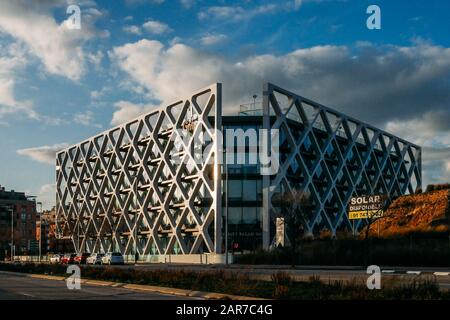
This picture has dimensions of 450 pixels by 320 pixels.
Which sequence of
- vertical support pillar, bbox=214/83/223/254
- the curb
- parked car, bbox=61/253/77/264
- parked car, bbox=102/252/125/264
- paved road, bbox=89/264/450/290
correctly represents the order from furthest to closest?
1. parked car, bbox=61/253/77/264
2. vertical support pillar, bbox=214/83/223/254
3. parked car, bbox=102/252/125/264
4. paved road, bbox=89/264/450/290
5. the curb

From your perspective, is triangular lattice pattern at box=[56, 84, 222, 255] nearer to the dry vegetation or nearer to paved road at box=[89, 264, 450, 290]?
the dry vegetation

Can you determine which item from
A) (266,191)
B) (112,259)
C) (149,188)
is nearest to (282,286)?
(112,259)

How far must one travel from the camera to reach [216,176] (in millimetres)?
70750

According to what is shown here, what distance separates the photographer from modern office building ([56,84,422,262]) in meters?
73.7

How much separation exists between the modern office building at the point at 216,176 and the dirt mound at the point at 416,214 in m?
13.7

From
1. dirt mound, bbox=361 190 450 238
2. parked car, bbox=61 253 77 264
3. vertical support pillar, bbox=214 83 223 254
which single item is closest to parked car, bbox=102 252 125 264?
parked car, bbox=61 253 77 264

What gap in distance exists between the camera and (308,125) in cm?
8150

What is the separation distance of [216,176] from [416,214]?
22.5 meters

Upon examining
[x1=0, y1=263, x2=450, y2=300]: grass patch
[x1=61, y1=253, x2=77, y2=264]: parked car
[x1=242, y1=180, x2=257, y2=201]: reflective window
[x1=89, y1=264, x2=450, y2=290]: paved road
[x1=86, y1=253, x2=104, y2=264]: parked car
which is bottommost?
[x1=61, y1=253, x2=77, y2=264]: parked car

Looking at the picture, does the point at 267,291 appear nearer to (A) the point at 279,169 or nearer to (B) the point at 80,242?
(A) the point at 279,169

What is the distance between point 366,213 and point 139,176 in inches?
1842

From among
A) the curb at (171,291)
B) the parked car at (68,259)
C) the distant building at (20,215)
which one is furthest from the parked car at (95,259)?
the distant building at (20,215)

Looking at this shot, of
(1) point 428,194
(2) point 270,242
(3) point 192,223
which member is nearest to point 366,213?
(1) point 428,194

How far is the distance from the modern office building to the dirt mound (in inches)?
541
